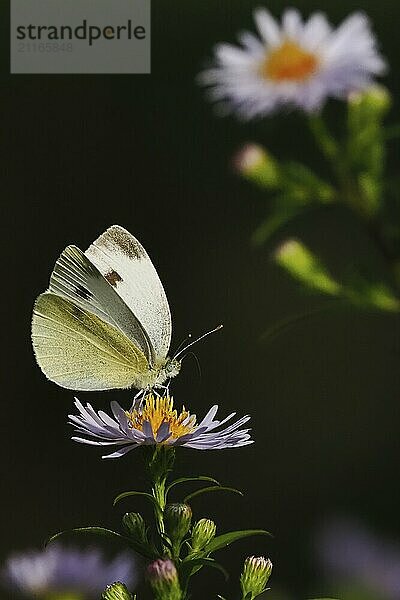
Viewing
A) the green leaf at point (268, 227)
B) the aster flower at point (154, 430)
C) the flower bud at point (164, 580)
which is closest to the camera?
the flower bud at point (164, 580)

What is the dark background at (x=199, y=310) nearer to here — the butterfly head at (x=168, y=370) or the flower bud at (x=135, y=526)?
the butterfly head at (x=168, y=370)

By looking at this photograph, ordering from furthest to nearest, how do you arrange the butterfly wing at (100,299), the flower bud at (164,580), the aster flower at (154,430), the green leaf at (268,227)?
the green leaf at (268,227) < the butterfly wing at (100,299) < the aster flower at (154,430) < the flower bud at (164,580)

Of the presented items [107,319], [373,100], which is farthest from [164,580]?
[373,100]

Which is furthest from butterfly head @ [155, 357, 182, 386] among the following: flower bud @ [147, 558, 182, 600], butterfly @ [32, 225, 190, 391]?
flower bud @ [147, 558, 182, 600]

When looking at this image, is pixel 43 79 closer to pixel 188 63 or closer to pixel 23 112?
pixel 23 112

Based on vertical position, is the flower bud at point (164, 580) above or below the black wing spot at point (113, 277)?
below

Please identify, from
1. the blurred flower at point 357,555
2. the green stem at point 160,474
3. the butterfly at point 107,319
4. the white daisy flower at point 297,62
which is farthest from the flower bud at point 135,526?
the white daisy flower at point 297,62

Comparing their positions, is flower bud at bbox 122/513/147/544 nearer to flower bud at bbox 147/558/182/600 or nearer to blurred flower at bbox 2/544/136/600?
flower bud at bbox 147/558/182/600

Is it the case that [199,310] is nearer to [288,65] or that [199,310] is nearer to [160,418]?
[160,418]
